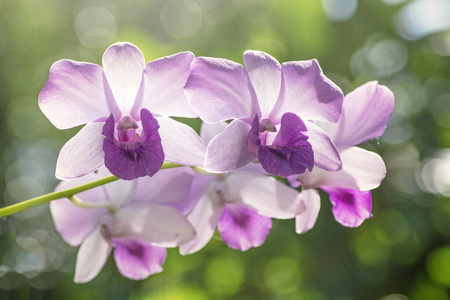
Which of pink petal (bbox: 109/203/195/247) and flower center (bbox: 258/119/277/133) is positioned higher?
flower center (bbox: 258/119/277/133)

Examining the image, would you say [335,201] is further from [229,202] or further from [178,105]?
[178,105]

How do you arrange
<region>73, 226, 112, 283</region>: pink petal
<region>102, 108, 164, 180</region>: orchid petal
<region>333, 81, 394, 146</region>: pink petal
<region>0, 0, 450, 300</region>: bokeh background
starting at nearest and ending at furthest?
<region>102, 108, 164, 180</region>: orchid petal < <region>333, 81, 394, 146</region>: pink petal < <region>73, 226, 112, 283</region>: pink petal < <region>0, 0, 450, 300</region>: bokeh background

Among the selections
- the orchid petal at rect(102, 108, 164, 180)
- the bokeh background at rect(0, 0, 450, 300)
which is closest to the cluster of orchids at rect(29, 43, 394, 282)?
the orchid petal at rect(102, 108, 164, 180)

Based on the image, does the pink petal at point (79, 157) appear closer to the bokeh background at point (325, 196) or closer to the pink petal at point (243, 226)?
the pink petal at point (243, 226)

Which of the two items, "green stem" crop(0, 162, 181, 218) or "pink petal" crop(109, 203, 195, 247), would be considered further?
"pink petal" crop(109, 203, 195, 247)

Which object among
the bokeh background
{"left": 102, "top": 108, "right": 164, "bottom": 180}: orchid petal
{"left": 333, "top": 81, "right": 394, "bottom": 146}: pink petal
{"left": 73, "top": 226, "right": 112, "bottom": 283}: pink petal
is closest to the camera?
{"left": 102, "top": 108, "right": 164, "bottom": 180}: orchid petal

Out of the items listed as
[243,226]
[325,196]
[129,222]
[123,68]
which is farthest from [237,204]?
[325,196]

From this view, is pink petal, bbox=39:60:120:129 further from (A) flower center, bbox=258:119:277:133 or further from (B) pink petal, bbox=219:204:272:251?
(B) pink petal, bbox=219:204:272:251

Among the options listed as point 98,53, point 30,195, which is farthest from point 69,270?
point 98,53
